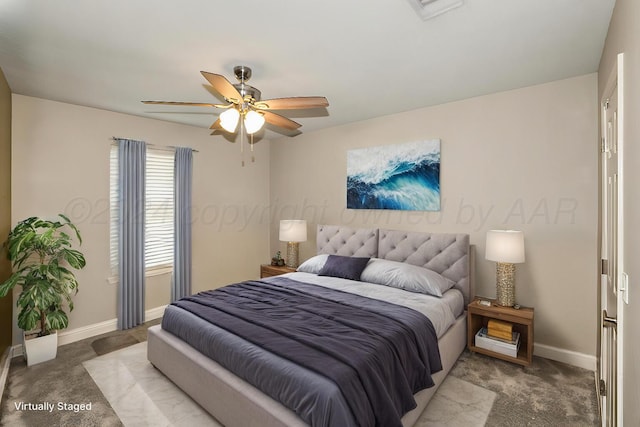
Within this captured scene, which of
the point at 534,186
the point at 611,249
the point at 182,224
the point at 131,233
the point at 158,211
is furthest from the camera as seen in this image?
the point at 182,224

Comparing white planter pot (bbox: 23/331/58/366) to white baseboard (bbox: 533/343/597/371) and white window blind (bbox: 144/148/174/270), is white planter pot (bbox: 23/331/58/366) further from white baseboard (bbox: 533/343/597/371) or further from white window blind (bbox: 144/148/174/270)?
white baseboard (bbox: 533/343/597/371)

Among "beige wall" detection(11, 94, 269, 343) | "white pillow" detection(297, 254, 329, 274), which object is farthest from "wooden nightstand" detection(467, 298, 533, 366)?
"beige wall" detection(11, 94, 269, 343)

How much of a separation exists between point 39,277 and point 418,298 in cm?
359

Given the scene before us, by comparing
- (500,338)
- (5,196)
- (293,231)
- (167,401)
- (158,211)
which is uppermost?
(5,196)

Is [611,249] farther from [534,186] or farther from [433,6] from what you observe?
[433,6]

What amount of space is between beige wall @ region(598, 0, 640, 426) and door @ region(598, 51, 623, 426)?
89 millimetres

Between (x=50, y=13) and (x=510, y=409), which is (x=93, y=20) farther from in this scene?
(x=510, y=409)

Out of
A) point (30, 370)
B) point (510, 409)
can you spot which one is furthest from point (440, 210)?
point (30, 370)

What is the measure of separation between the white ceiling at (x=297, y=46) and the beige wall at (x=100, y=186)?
0.40 metres

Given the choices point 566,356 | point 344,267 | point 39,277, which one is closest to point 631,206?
point 566,356

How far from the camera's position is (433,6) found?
1834 millimetres

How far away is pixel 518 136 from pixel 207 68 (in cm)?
299

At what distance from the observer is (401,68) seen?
2.66 metres

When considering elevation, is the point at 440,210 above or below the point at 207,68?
below
